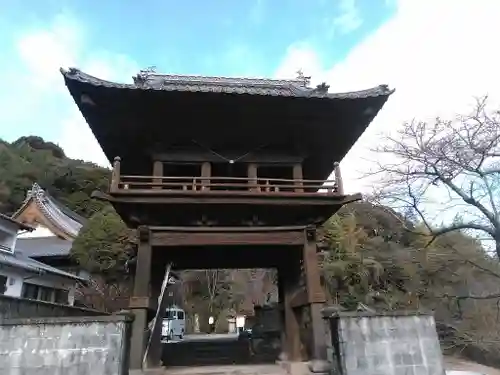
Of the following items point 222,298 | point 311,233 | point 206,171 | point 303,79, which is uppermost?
point 303,79

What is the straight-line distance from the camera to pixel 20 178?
35.3 meters

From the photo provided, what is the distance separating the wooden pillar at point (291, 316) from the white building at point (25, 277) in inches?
433

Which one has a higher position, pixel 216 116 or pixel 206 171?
pixel 216 116

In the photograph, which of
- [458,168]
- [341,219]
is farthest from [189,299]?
[458,168]

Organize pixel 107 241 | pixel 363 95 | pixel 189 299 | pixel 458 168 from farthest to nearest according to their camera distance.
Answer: pixel 189 299, pixel 107 241, pixel 458 168, pixel 363 95

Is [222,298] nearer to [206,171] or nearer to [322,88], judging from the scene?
[206,171]

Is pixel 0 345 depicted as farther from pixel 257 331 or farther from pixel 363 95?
pixel 257 331

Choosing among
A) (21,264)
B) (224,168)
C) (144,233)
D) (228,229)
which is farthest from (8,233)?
(228,229)

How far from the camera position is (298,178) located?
8.23 metres

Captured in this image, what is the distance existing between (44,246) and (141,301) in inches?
766

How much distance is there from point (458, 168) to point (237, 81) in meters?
6.29

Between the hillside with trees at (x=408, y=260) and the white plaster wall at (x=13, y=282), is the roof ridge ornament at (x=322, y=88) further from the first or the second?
the white plaster wall at (x=13, y=282)

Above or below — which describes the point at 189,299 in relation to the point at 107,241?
below

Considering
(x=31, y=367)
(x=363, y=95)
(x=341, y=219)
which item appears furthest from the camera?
(x=341, y=219)
